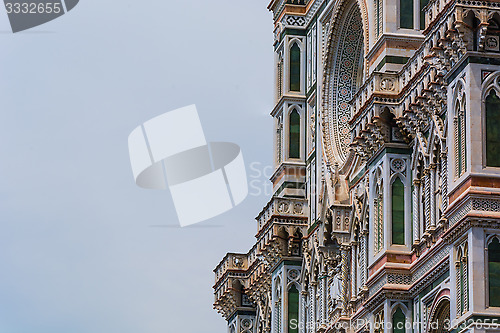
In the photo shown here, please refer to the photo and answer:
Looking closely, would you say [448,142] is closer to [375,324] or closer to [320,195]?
A: [375,324]

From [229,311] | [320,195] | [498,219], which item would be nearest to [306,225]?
[320,195]

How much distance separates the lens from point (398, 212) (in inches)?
1335

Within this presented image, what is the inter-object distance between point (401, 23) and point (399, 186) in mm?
4018

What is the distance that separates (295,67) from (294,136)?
6.76 ft

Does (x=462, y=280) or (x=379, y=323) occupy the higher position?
(x=462, y=280)

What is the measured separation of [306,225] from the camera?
42.9m

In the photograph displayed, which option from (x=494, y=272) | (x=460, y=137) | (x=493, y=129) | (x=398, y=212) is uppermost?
(x=493, y=129)

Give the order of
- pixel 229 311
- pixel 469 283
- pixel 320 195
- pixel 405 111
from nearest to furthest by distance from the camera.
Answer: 1. pixel 469 283
2. pixel 405 111
3. pixel 320 195
4. pixel 229 311

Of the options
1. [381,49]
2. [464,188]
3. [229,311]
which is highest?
[381,49]

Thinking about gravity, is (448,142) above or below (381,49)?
below

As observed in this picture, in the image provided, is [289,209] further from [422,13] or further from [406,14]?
[422,13]

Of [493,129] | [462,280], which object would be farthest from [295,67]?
[462,280]
